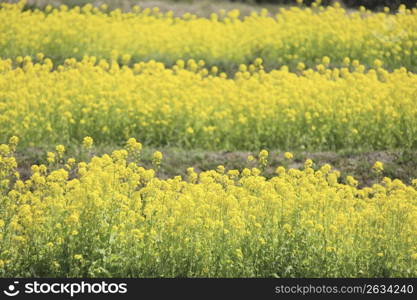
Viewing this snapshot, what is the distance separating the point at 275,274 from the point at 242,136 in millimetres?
4040

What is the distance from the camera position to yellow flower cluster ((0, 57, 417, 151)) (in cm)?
1019

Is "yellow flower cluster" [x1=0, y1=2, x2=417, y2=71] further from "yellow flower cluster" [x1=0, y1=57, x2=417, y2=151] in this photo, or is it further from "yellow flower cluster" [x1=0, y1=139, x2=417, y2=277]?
"yellow flower cluster" [x1=0, y1=139, x2=417, y2=277]

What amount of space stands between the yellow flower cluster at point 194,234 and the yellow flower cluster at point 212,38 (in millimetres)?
6329

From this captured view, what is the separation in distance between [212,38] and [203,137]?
431 centimetres

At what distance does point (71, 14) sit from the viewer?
14586 mm

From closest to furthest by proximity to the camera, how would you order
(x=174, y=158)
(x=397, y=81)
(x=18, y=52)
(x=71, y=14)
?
(x=174, y=158)
(x=397, y=81)
(x=18, y=52)
(x=71, y=14)

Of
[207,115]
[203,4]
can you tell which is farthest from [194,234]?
[203,4]

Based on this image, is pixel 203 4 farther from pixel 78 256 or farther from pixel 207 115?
pixel 78 256

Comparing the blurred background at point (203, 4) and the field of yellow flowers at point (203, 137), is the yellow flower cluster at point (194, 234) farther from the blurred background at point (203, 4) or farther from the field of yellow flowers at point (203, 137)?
the blurred background at point (203, 4)

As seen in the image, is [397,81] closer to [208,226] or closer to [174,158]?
[174,158]

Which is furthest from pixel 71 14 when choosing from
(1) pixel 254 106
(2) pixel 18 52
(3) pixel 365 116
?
(3) pixel 365 116

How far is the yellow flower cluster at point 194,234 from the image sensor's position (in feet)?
21.1

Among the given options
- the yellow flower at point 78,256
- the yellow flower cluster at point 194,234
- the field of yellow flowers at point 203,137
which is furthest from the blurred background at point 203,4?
the yellow flower at point 78,256

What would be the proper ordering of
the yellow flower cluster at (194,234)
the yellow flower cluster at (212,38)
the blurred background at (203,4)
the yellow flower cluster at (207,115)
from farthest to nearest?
the blurred background at (203,4), the yellow flower cluster at (212,38), the yellow flower cluster at (207,115), the yellow flower cluster at (194,234)
